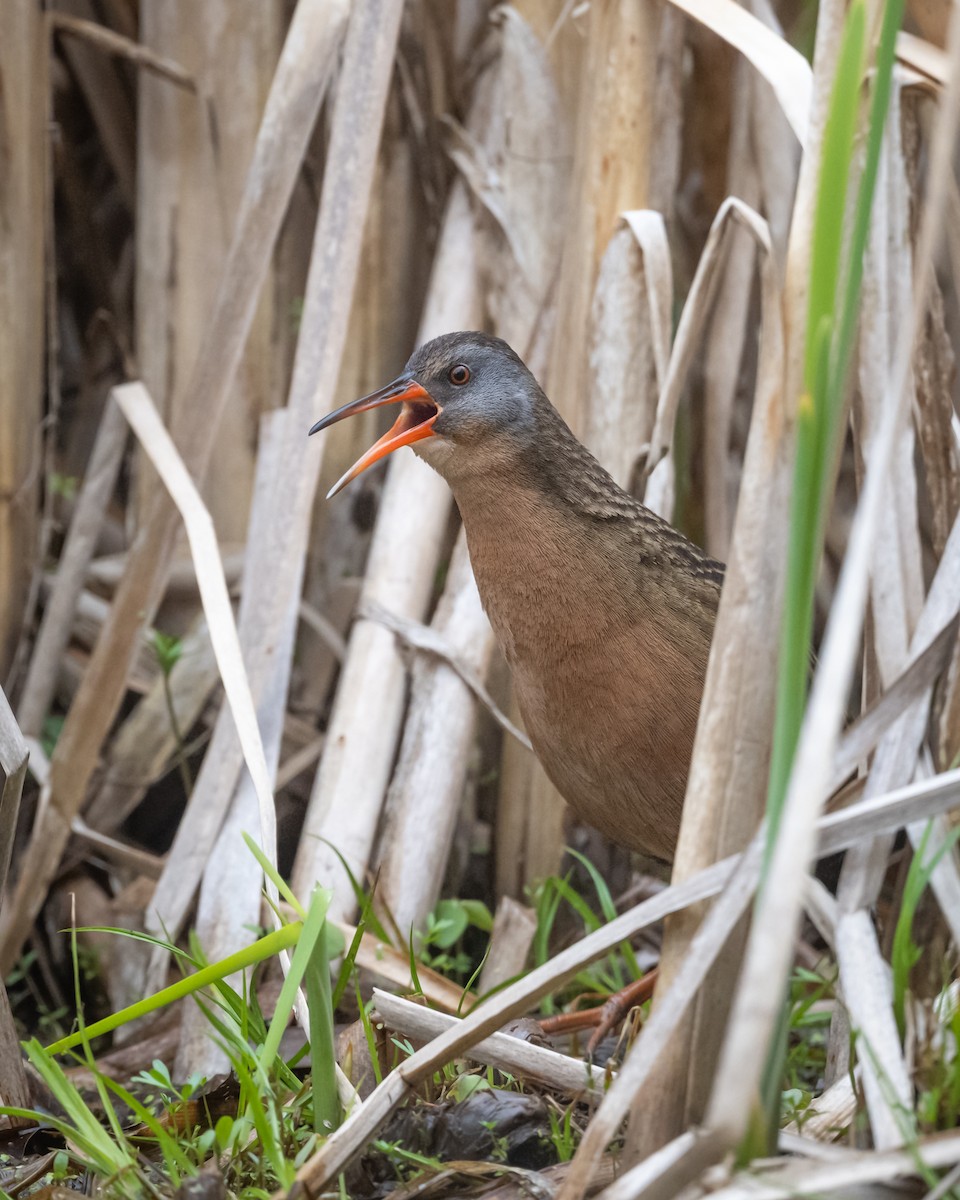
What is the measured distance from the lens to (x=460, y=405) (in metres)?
2.55

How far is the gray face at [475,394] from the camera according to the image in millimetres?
2516

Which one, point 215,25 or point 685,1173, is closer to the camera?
point 685,1173

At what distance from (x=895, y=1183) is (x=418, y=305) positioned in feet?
9.19

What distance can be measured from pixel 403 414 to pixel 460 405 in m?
0.15

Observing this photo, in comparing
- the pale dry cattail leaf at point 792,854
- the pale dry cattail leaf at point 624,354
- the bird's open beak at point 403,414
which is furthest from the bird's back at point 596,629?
the pale dry cattail leaf at point 792,854

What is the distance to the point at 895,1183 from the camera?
1351 millimetres

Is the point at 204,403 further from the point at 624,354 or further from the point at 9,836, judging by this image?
the point at 9,836

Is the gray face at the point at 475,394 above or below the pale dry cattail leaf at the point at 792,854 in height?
above

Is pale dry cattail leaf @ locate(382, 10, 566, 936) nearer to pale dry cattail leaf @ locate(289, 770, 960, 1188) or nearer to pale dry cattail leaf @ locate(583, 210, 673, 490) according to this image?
pale dry cattail leaf @ locate(583, 210, 673, 490)

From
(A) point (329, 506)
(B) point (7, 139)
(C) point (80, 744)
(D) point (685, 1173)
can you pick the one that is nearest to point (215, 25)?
(B) point (7, 139)

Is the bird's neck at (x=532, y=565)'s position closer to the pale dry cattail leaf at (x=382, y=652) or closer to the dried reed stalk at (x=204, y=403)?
the pale dry cattail leaf at (x=382, y=652)

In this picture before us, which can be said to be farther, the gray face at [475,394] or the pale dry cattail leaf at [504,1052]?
the gray face at [475,394]

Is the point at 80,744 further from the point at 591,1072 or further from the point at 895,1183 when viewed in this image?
the point at 895,1183

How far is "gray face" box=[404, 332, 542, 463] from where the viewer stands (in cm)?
252
